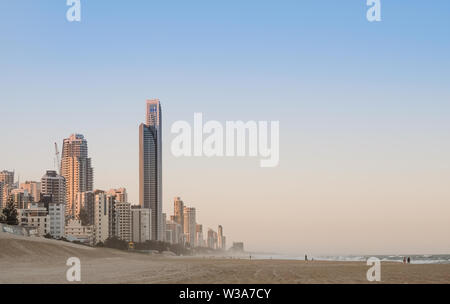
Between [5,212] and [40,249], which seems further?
[5,212]

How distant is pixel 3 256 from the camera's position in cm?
5878

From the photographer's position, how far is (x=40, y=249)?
7225 cm
